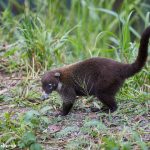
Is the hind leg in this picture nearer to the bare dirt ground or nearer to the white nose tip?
the bare dirt ground

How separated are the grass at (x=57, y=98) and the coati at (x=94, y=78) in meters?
0.18

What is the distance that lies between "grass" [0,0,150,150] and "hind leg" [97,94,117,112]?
93 millimetres

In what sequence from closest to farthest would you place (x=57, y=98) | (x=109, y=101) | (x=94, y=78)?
(x=109, y=101), (x=94, y=78), (x=57, y=98)

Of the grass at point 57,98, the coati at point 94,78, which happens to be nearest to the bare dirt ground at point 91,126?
the grass at point 57,98

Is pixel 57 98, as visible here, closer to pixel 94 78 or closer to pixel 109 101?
pixel 94 78

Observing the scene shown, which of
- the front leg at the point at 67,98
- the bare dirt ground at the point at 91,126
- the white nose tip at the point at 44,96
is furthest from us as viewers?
the white nose tip at the point at 44,96

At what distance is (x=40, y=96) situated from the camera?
6.25 m

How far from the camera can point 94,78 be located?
5.75 meters

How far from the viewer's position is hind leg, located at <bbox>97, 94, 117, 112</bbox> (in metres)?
5.59

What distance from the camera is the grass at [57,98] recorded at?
4.74 meters

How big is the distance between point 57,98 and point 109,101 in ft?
2.68

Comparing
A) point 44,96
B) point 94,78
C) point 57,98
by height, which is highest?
point 94,78

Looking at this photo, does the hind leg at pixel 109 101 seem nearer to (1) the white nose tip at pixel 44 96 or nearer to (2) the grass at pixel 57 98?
(2) the grass at pixel 57 98

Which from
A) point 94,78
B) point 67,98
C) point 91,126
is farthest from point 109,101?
point 91,126
